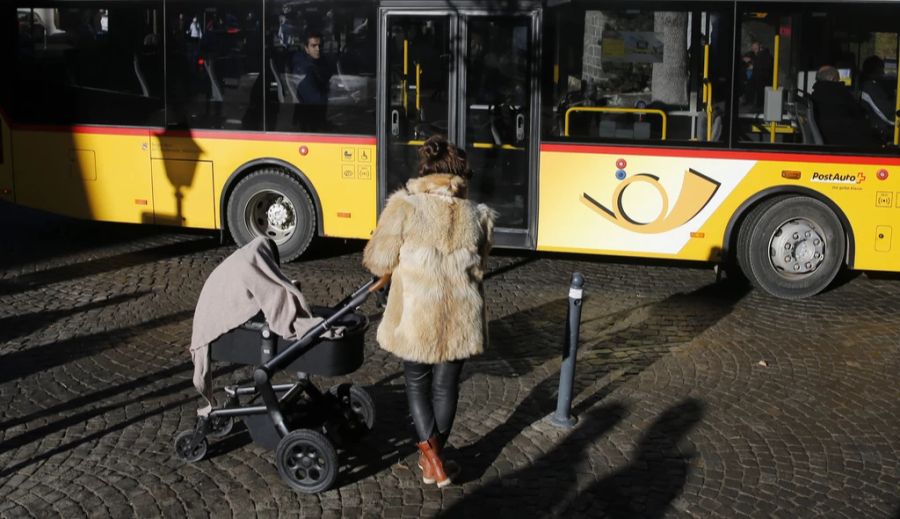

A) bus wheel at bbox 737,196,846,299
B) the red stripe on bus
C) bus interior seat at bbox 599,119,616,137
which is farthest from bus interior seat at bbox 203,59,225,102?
bus wheel at bbox 737,196,846,299

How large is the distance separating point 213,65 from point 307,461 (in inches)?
285

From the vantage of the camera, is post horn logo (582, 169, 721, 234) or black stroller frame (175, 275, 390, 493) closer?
black stroller frame (175, 275, 390, 493)

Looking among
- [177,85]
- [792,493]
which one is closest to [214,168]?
[177,85]

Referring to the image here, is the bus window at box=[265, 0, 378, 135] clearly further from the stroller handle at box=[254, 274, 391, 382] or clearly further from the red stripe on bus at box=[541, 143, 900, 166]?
the stroller handle at box=[254, 274, 391, 382]

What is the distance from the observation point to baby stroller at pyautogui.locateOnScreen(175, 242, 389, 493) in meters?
6.61

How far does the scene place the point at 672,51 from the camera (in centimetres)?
1148

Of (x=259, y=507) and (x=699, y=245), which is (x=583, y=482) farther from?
(x=699, y=245)

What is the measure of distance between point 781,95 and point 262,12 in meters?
5.08

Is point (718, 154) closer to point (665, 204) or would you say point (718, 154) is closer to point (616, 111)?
point (665, 204)

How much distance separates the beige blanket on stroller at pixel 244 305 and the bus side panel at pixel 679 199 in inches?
220

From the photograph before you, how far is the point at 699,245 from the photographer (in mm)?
11781

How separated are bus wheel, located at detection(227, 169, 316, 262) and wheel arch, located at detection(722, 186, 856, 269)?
4085 mm

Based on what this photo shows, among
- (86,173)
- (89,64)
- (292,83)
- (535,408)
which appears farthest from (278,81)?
(535,408)

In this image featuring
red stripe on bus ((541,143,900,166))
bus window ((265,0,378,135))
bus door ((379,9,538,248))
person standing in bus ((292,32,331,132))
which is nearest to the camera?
red stripe on bus ((541,143,900,166))
